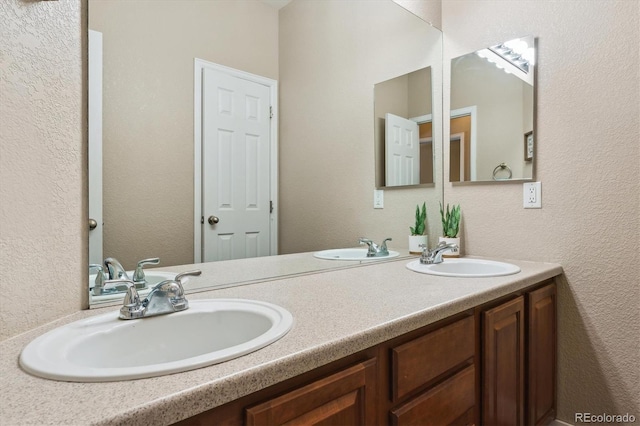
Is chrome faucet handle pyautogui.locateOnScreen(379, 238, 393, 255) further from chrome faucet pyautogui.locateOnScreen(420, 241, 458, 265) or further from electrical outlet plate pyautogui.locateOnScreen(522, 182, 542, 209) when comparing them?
electrical outlet plate pyautogui.locateOnScreen(522, 182, 542, 209)

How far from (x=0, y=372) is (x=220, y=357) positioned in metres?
0.36

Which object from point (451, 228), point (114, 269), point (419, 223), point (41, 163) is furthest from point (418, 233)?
point (41, 163)

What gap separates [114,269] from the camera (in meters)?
1.07

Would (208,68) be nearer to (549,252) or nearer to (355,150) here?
(355,150)

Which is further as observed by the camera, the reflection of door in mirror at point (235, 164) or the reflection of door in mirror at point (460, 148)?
the reflection of door in mirror at point (460, 148)

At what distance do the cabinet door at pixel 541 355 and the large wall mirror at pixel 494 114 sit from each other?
0.59 meters

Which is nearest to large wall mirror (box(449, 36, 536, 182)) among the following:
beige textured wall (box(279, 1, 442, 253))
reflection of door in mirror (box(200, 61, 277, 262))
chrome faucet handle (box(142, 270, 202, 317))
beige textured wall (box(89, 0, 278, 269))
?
beige textured wall (box(279, 1, 442, 253))

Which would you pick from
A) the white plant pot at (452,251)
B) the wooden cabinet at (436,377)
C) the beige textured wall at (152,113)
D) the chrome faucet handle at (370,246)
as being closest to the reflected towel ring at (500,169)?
the white plant pot at (452,251)

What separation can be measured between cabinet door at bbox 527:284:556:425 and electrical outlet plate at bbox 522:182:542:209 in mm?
376

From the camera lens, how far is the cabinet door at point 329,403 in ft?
2.22

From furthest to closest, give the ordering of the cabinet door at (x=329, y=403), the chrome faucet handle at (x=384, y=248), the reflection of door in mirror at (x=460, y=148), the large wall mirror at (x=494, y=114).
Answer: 1. the reflection of door in mirror at (x=460, y=148)
2. the chrome faucet handle at (x=384, y=248)
3. the large wall mirror at (x=494, y=114)
4. the cabinet door at (x=329, y=403)

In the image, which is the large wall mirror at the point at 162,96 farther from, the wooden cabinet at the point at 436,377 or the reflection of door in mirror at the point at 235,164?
the wooden cabinet at the point at 436,377

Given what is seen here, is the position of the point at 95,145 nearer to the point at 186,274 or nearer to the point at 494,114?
the point at 186,274

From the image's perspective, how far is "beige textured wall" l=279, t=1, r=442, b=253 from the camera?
1.49 metres
